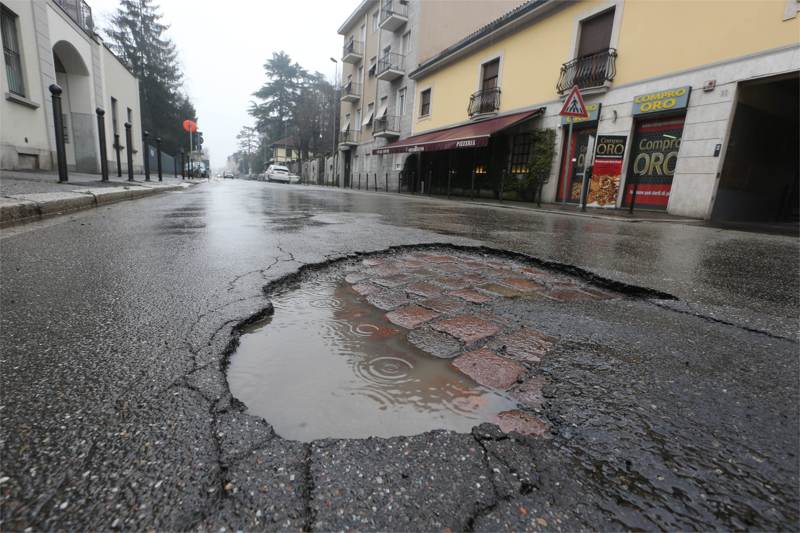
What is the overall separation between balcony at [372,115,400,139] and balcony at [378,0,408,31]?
16.1 ft

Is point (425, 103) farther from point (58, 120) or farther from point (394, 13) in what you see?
point (58, 120)

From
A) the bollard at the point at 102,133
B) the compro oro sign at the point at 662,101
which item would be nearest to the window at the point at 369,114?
the compro oro sign at the point at 662,101

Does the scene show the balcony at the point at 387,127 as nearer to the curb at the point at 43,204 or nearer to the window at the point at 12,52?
the window at the point at 12,52

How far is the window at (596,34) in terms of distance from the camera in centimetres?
1128

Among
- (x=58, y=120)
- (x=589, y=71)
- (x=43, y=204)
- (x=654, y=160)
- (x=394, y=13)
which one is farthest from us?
(x=394, y=13)

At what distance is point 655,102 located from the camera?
9.84m

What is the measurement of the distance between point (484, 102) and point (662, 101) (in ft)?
24.5

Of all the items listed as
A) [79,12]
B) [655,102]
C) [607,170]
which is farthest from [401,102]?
[655,102]

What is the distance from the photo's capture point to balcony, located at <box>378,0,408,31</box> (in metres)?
21.5

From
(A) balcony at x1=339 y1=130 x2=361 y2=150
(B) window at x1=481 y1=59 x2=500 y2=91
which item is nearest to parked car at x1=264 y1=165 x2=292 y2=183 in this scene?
(A) balcony at x1=339 y1=130 x2=361 y2=150

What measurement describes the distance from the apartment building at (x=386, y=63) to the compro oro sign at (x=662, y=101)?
13750 millimetres

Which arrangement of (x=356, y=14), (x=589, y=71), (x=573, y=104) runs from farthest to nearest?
1. (x=356, y=14)
2. (x=589, y=71)
3. (x=573, y=104)

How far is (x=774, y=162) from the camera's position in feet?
34.3

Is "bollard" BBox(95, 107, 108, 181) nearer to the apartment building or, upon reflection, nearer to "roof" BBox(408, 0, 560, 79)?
"roof" BBox(408, 0, 560, 79)
